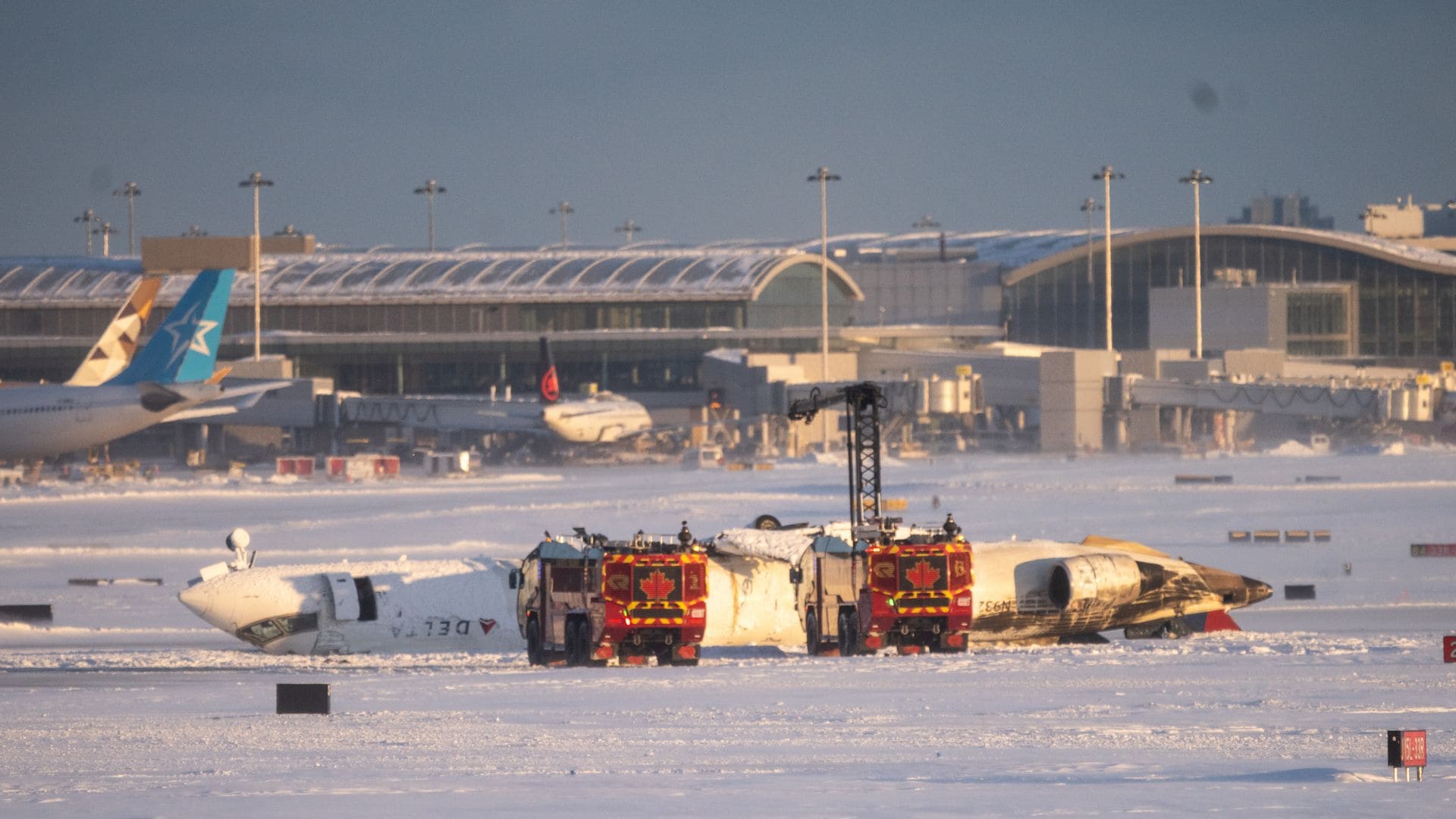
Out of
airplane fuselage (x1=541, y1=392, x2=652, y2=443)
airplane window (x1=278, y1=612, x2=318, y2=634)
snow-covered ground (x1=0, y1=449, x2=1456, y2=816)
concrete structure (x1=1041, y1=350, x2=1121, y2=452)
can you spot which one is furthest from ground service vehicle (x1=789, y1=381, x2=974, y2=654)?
concrete structure (x1=1041, y1=350, x2=1121, y2=452)

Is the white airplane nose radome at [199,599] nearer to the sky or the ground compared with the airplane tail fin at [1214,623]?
nearer to the sky

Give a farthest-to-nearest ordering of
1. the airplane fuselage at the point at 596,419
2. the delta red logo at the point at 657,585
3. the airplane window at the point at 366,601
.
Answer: the airplane fuselage at the point at 596,419
the airplane window at the point at 366,601
the delta red logo at the point at 657,585

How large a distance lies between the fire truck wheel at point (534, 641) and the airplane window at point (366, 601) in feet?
14.2

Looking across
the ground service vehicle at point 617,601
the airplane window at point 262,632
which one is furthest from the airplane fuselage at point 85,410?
the ground service vehicle at point 617,601

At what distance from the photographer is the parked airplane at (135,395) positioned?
8900 centimetres

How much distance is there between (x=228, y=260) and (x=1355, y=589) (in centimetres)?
13698

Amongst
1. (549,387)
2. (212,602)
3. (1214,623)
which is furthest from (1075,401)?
(212,602)

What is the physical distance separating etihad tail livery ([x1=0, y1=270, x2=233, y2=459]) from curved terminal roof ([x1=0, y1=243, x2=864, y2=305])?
50319 mm

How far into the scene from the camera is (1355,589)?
4781cm

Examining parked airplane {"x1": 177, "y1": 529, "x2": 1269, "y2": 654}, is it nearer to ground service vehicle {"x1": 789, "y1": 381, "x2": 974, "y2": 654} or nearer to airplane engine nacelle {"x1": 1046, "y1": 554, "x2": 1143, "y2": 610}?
airplane engine nacelle {"x1": 1046, "y1": 554, "x2": 1143, "y2": 610}

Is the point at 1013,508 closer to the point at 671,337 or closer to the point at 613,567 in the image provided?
the point at 613,567

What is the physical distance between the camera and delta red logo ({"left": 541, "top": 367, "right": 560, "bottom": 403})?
123688mm

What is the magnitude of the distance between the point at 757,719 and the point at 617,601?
22.8 feet

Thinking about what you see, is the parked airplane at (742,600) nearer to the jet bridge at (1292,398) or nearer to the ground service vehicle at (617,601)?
the ground service vehicle at (617,601)
